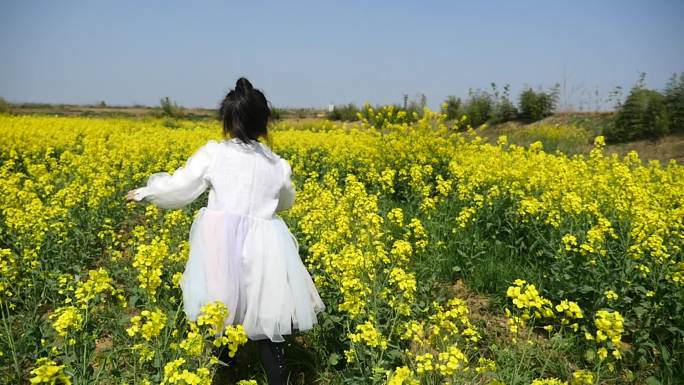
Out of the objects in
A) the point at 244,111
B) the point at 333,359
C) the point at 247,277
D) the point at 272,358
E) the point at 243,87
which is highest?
the point at 243,87

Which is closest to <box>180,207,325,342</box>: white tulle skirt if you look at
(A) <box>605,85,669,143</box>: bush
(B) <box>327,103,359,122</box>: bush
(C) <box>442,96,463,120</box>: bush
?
(A) <box>605,85,669,143</box>: bush

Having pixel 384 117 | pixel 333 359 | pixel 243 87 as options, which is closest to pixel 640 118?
pixel 384 117

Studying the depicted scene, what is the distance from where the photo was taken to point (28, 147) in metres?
8.20

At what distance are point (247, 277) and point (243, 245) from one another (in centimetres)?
→ 16

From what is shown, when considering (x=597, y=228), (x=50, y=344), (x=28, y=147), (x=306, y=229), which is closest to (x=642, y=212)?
(x=597, y=228)

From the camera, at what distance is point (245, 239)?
243 cm

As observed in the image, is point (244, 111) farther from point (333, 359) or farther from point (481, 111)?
point (481, 111)

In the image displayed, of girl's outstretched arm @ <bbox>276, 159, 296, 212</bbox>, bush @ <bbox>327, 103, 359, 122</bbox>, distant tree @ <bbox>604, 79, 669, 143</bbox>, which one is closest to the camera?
girl's outstretched arm @ <bbox>276, 159, 296, 212</bbox>

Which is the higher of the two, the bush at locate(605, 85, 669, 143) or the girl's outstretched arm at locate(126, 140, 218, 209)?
the bush at locate(605, 85, 669, 143)

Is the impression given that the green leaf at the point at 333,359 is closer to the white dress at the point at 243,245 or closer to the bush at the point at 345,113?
the white dress at the point at 243,245

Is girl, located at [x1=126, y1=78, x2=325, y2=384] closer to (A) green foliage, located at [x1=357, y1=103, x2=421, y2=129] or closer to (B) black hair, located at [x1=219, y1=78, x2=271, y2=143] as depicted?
(B) black hair, located at [x1=219, y1=78, x2=271, y2=143]

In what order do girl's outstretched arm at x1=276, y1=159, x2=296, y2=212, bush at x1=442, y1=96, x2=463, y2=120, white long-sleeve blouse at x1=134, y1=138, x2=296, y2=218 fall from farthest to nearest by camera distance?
bush at x1=442, y1=96, x2=463, y2=120 → girl's outstretched arm at x1=276, y1=159, x2=296, y2=212 → white long-sleeve blouse at x1=134, y1=138, x2=296, y2=218

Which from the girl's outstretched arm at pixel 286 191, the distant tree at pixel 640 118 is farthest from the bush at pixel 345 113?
the girl's outstretched arm at pixel 286 191

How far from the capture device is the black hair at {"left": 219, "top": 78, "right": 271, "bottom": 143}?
244 cm
